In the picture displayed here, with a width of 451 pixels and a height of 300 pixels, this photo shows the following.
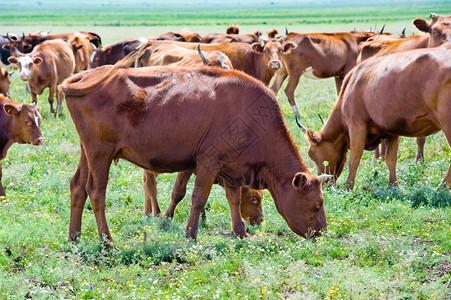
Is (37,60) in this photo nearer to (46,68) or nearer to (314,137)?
(46,68)

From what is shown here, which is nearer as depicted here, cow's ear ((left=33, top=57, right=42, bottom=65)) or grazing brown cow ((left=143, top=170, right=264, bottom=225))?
grazing brown cow ((left=143, top=170, right=264, bottom=225))

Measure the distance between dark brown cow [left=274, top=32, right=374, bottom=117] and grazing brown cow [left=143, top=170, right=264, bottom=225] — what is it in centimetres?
871

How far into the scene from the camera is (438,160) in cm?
1148

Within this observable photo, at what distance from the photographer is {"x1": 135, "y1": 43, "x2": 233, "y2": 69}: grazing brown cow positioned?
9977 millimetres

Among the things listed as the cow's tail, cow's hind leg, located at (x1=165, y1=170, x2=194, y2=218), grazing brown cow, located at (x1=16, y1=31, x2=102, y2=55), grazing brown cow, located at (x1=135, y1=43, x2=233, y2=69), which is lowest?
grazing brown cow, located at (x1=16, y1=31, x2=102, y2=55)

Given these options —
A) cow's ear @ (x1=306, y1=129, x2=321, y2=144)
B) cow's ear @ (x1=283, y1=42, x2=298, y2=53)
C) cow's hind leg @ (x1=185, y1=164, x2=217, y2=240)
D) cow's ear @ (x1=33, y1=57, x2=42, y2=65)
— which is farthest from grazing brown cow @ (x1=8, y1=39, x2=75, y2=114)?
cow's hind leg @ (x1=185, y1=164, x2=217, y2=240)

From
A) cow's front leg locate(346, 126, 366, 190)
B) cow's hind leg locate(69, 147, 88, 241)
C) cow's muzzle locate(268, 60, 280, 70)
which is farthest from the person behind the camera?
cow's muzzle locate(268, 60, 280, 70)

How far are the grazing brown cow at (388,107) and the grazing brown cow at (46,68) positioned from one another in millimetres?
9150

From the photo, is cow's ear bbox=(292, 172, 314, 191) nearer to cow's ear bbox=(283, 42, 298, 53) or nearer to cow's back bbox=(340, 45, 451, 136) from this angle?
cow's back bbox=(340, 45, 451, 136)

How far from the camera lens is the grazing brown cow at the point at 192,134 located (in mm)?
7133

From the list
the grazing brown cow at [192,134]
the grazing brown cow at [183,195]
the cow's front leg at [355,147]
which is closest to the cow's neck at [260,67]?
the cow's front leg at [355,147]

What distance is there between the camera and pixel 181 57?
1202 cm

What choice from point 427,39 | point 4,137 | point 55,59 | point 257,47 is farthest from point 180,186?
point 55,59

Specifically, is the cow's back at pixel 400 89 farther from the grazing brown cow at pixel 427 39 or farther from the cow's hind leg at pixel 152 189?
the cow's hind leg at pixel 152 189
